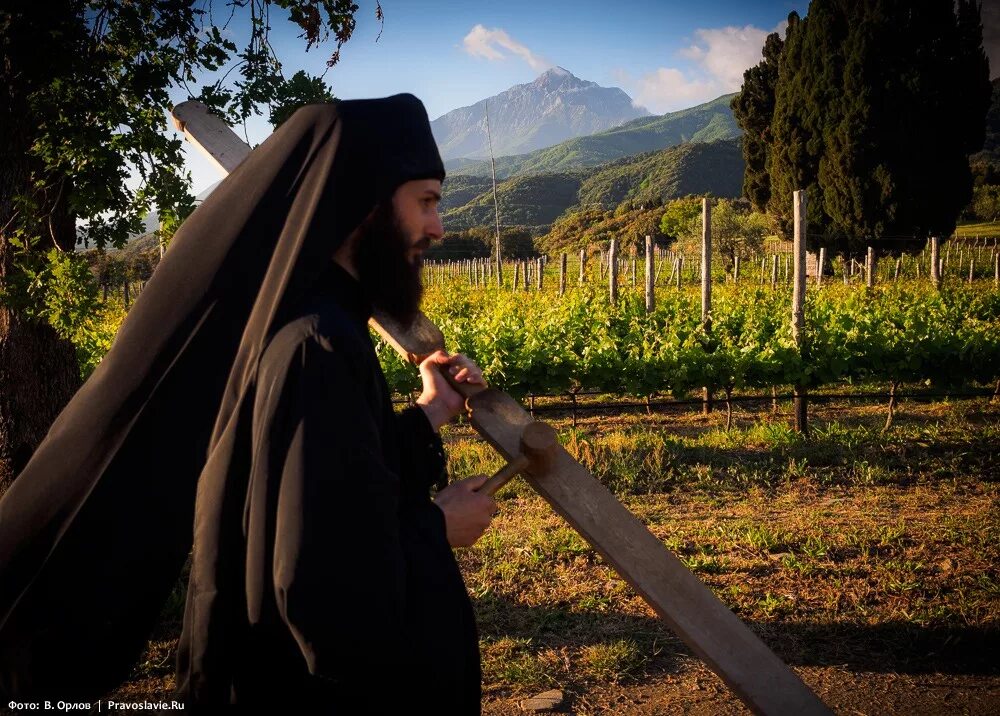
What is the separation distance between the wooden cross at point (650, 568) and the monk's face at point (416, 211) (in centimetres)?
22

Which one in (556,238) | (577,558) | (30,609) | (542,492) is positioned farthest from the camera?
(556,238)

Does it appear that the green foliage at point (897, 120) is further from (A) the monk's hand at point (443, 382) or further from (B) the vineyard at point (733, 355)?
(A) the monk's hand at point (443, 382)

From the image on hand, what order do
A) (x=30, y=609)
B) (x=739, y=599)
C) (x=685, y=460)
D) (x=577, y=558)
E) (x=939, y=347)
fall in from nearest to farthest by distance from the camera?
(x=30, y=609) < (x=739, y=599) < (x=577, y=558) < (x=685, y=460) < (x=939, y=347)

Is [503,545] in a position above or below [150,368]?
below

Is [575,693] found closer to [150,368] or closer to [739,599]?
[739,599]

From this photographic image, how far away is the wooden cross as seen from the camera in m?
1.36

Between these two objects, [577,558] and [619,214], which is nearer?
[577,558]

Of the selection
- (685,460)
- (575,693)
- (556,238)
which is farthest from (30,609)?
(556,238)

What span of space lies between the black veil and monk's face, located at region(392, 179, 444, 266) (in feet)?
0.29

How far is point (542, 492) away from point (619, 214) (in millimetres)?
72033

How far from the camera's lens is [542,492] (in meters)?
1.53

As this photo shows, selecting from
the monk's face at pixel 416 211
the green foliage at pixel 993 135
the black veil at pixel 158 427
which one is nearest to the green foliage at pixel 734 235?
the monk's face at pixel 416 211

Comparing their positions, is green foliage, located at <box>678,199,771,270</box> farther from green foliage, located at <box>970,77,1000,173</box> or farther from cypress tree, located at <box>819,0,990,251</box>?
green foliage, located at <box>970,77,1000,173</box>

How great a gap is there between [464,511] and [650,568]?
387 millimetres
